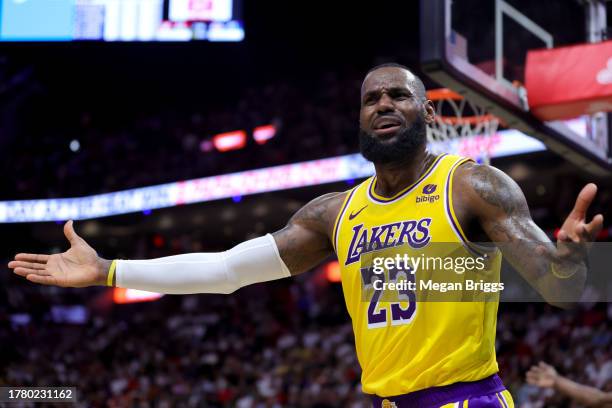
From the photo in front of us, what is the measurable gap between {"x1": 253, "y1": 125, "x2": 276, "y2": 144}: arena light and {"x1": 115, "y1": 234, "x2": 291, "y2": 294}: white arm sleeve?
54.6 ft

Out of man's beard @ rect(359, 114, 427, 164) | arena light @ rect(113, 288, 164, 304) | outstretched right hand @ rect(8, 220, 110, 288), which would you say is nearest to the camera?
man's beard @ rect(359, 114, 427, 164)

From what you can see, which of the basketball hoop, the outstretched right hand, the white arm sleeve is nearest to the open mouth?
the white arm sleeve

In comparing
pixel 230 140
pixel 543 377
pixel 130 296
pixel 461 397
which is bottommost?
pixel 130 296

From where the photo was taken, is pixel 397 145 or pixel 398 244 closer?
pixel 398 244

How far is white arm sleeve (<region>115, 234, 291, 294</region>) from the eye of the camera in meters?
4.02

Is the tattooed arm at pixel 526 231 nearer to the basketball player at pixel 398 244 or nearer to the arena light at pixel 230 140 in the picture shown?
the basketball player at pixel 398 244

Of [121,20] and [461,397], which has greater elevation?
[121,20]

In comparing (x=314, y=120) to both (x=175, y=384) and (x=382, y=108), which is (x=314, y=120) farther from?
(x=382, y=108)

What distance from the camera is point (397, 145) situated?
365 cm

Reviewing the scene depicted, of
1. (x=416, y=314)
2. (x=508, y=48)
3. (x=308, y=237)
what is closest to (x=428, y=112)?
(x=308, y=237)

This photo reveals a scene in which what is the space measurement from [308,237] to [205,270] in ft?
1.64

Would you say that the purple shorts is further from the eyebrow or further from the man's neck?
the eyebrow

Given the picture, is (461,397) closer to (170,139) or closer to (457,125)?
(457,125)

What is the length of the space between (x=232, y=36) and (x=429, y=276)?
11614 millimetres
